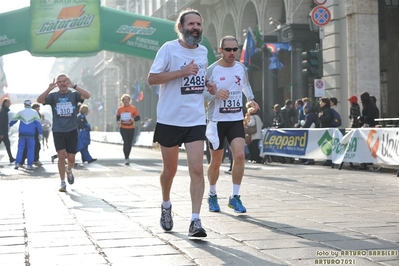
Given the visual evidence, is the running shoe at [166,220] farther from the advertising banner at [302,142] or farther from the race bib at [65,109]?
the advertising banner at [302,142]

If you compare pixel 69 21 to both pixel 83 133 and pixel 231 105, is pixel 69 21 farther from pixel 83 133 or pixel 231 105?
pixel 231 105

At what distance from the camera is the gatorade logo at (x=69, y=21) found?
26.8m

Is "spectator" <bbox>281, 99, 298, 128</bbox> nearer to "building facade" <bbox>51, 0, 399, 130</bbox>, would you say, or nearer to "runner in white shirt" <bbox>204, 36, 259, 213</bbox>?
"building facade" <bbox>51, 0, 399, 130</bbox>

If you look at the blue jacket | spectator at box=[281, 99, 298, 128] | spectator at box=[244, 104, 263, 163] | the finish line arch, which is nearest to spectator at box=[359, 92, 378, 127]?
spectator at box=[244, 104, 263, 163]

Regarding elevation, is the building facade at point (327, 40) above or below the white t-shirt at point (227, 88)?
above

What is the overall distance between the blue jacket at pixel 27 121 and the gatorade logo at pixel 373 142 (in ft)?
26.0

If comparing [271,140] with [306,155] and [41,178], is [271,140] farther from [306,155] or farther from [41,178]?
[41,178]

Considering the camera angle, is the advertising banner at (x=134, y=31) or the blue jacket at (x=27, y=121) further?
the advertising banner at (x=134, y=31)

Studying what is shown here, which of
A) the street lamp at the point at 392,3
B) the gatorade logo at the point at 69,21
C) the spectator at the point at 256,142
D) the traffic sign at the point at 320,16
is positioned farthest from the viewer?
the gatorade logo at the point at 69,21

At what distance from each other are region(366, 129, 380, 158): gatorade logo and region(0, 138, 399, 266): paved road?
118 inches

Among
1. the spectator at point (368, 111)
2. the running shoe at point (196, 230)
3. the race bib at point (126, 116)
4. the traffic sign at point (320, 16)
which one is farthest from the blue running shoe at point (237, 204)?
the traffic sign at point (320, 16)

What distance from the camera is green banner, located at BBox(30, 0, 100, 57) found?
26.4 m

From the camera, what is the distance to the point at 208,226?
6.82 meters

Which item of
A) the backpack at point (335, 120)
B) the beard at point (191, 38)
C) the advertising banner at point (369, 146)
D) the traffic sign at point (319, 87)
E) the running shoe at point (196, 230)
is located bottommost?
the running shoe at point (196, 230)
